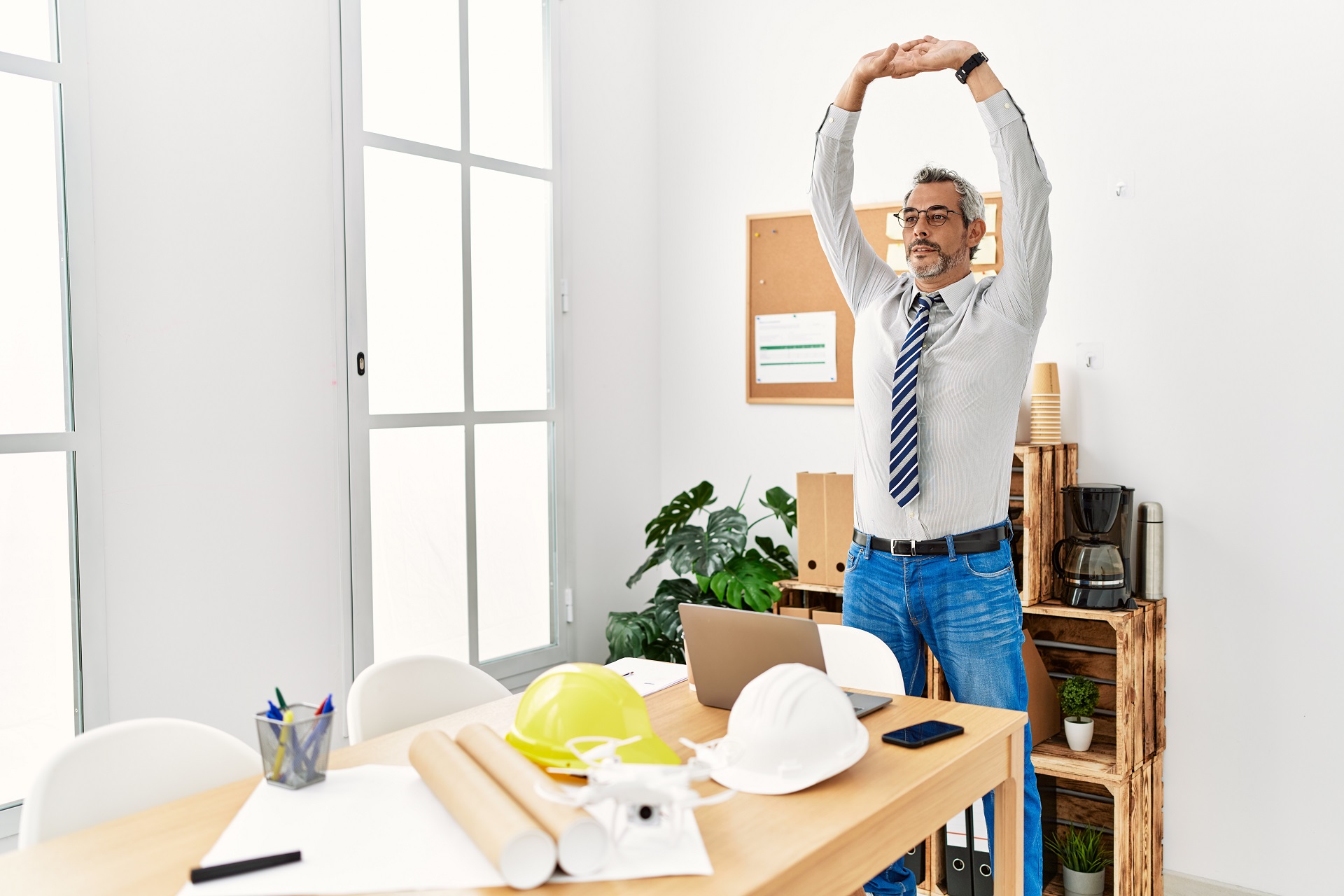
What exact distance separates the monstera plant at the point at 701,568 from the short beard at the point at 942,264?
1.05m

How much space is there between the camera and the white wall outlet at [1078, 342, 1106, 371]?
305cm

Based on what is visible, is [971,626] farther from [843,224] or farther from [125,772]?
[125,772]

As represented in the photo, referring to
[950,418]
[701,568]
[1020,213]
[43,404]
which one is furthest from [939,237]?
[43,404]

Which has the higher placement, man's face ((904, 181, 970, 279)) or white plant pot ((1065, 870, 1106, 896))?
man's face ((904, 181, 970, 279))

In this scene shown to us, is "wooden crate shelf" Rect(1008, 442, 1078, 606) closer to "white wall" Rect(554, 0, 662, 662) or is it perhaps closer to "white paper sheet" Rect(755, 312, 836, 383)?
"white paper sheet" Rect(755, 312, 836, 383)

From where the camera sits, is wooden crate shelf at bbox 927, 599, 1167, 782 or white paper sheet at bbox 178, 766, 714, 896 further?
wooden crate shelf at bbox 927, 599, 1167, 782

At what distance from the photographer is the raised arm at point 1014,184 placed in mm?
2234

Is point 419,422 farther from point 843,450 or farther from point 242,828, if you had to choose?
point 242,828

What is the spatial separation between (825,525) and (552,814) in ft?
6.82

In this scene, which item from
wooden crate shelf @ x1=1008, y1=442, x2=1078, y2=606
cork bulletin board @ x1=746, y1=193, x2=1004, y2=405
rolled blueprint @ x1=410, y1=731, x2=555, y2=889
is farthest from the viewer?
cork bulletin board @ x1=746, y1=193, x2=1004, y2=405

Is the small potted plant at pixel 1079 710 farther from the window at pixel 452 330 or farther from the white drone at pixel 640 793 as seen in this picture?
the white drone at pixel 640 793

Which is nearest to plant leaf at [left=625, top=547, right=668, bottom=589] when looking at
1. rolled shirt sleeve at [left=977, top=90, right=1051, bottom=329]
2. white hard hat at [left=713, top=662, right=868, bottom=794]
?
rolled shirt sleeve at [left=977, top=90, right=1051, bottom=329]

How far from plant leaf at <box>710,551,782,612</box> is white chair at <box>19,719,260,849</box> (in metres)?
1.73

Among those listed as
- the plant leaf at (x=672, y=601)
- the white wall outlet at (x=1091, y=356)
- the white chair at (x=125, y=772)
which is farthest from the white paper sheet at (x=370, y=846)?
the white wall outlet at (x=1091, y=356)
